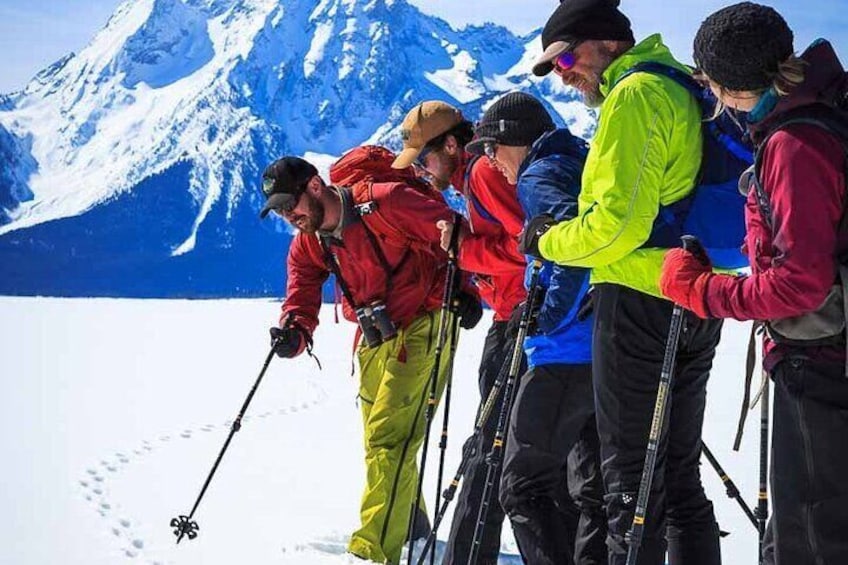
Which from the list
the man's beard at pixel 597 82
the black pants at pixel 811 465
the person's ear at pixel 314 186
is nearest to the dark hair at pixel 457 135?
the person's ear at pixel 314 186

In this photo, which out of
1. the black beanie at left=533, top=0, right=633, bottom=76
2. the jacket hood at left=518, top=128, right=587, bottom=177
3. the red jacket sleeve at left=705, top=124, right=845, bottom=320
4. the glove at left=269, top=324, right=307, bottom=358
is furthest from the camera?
the glove at left=269, top=324, right=307, bottom=358

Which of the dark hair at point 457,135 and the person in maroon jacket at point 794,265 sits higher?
the dark hair at point 457,135

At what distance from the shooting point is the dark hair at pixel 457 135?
18.1 feet

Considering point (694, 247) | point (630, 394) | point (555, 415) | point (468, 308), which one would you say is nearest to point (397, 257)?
point (468, 308)

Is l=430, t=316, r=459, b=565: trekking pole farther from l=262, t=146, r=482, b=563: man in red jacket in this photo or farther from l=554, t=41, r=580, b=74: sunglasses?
l=554, t=41, r=580, b=74: sunglasses

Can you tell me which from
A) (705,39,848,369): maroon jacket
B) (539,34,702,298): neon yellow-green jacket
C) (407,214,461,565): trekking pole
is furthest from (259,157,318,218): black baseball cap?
(705,39,848,369): maroon jacket

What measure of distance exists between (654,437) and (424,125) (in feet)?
8.62

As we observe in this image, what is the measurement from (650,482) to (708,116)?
4.14 feet

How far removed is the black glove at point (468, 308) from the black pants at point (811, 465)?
9.62 ft

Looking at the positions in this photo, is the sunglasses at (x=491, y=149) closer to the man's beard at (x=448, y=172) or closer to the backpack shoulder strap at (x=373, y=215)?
the man's beard at (x=448, y=172)

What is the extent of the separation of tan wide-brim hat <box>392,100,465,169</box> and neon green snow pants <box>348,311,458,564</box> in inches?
40.5

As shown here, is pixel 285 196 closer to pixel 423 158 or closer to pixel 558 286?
pixel 423 158

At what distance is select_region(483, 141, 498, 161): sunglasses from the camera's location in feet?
14.6

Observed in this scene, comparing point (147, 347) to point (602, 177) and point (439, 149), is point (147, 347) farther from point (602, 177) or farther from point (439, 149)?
point (602, 177)
